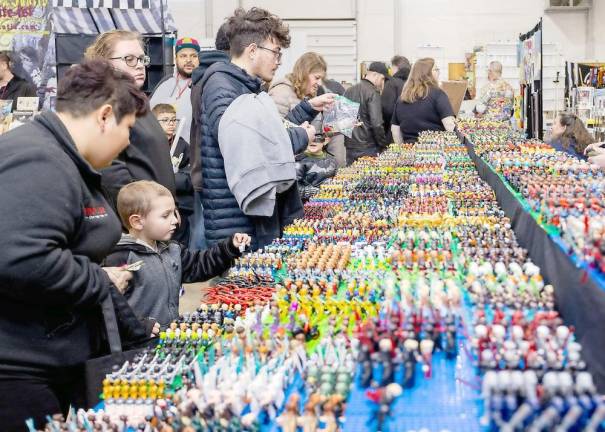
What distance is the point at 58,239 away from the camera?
204 cm

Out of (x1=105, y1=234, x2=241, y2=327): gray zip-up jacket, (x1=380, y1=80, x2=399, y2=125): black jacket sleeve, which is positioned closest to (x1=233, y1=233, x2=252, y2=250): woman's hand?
(x1=105, y1=234, x2=241, y2=327): gray zip-up jacket

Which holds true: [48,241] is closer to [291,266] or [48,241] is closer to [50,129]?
[50,129]

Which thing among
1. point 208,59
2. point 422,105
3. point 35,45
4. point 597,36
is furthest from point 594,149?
point 597,36

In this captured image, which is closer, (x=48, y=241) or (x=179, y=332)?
(x=48, y=241)

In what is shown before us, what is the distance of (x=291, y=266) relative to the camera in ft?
9.52

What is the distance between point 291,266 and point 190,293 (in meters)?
3.31

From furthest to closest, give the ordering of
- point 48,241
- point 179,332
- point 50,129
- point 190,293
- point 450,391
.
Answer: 1. point 190,293
2. point 179,332
3. point 50,129
4. point 48,241
5. point 450,391

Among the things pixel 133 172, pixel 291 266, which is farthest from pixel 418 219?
pixel 133 172

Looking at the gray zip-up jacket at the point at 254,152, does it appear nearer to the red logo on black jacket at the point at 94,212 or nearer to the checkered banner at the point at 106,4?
the red logo on black jacket at the point at 94,212

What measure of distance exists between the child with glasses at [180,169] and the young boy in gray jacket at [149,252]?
2.16 m

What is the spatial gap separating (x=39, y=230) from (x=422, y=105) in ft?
19.1

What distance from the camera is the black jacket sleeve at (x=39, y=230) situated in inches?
76.5

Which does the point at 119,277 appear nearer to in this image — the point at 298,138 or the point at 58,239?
the point at 58,239

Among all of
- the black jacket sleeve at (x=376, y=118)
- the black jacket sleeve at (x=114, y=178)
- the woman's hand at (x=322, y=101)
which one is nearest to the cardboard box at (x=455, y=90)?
the black jacket sleeve at (x=376, y=118)
